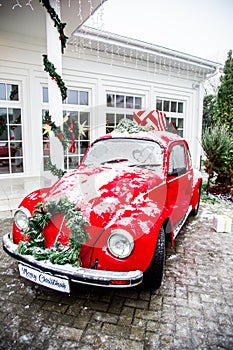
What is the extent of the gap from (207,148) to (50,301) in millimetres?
5329

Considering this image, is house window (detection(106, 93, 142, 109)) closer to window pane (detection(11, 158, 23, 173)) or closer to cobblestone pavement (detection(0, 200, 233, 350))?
window pane (detection(11, 158, 23, 173))

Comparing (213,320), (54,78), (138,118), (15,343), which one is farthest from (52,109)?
(213,320)

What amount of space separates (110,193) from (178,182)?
1.16m


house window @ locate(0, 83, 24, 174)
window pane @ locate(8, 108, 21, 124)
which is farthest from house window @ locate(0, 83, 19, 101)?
window pane @ locate(8, 108, 21, 124)

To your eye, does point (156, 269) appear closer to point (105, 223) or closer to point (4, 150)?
point (105, 223)

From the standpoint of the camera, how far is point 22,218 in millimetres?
2490

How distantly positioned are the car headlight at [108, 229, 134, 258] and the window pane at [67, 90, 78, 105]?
5754 millimetres

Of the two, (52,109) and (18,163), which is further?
(18,163)

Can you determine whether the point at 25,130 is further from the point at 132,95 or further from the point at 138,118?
the point at 132,95

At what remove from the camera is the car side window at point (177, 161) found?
3.09 meters

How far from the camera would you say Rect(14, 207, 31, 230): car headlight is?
8.04ft

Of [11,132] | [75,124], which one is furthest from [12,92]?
[75,124]

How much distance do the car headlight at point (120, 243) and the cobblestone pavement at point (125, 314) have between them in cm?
62

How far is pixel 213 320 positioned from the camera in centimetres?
208
